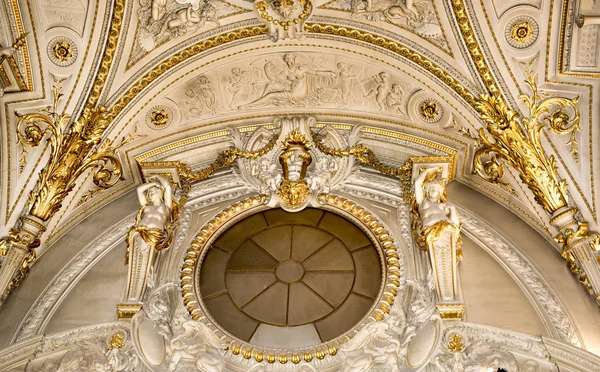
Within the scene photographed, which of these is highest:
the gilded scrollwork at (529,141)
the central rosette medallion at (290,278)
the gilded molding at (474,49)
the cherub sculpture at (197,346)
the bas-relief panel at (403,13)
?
the bas-relief panel at (403,13)

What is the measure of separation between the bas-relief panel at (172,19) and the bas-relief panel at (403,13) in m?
1.31

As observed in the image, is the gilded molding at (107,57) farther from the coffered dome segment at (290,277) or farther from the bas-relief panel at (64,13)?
the coffered dome segment at (290,277)

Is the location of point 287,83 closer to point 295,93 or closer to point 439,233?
point 295,93

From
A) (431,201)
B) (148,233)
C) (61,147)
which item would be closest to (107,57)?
(61,147)

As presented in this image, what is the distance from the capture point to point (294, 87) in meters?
10.4

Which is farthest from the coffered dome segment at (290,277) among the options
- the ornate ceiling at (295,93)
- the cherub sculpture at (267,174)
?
the ornate ceiling at (295,93)

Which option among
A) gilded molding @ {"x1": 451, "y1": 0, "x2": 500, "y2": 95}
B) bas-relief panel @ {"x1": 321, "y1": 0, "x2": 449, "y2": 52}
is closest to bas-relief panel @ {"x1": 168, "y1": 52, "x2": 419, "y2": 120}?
bas-relief panel @ {"x1": 321, "y1": 0, "x2": 449, "y2": 52}

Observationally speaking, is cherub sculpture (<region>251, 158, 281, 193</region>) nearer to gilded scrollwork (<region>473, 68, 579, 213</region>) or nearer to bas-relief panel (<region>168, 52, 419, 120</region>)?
bas-relief panel (<region>168, 52, 419, 120</region>)

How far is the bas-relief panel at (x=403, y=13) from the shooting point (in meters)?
9.66

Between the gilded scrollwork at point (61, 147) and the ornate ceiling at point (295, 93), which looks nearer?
the gilded scrollwork at point (61, 147)

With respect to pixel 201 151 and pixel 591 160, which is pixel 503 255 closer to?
pixel 591 160

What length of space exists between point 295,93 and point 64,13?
9.81 feet

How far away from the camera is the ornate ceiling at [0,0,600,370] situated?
9141 mm

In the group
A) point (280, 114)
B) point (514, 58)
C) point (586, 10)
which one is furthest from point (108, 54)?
point (586, 10)
